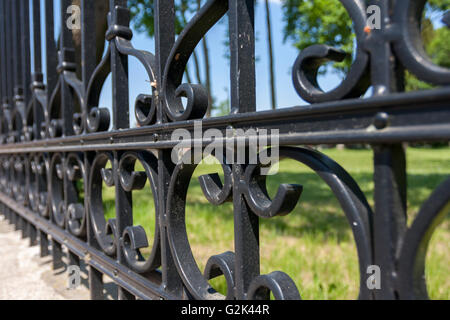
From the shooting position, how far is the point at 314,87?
781 mm

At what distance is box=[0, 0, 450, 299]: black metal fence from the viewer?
0.64m

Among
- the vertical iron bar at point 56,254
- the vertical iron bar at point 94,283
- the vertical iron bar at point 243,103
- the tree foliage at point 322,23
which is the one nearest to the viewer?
the vertical iron bar at point 243,103

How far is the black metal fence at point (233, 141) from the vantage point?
2.10 ft

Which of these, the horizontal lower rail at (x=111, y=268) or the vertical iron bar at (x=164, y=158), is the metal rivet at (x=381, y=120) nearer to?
the vertical iron bar at (x=164, y=158)

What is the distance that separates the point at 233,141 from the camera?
95 cm

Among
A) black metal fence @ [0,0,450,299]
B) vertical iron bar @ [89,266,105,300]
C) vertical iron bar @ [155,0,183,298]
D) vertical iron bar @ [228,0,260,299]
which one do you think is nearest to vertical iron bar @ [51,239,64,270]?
black metal fence @ [0,0,450,299]

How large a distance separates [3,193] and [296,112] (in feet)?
13.1

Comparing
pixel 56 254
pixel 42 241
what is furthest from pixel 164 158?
pixel 42 241

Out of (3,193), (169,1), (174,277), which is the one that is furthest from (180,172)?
(3,193)

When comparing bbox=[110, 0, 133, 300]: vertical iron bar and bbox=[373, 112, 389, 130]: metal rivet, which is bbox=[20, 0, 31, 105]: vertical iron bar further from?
bbox=[373, 112, 389, 130]: metal rivet

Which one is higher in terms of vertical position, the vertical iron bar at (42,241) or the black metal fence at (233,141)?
the black metal fence at (233,141)

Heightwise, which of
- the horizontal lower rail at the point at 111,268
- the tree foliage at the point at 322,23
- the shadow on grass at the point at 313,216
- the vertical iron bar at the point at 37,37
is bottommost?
the shadow on grass at the point at 313,216

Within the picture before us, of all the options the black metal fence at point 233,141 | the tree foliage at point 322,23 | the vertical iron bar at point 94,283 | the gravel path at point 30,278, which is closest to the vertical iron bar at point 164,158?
the black metal fence at point 233,141

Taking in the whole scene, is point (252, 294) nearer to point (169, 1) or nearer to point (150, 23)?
point (169, 1)
